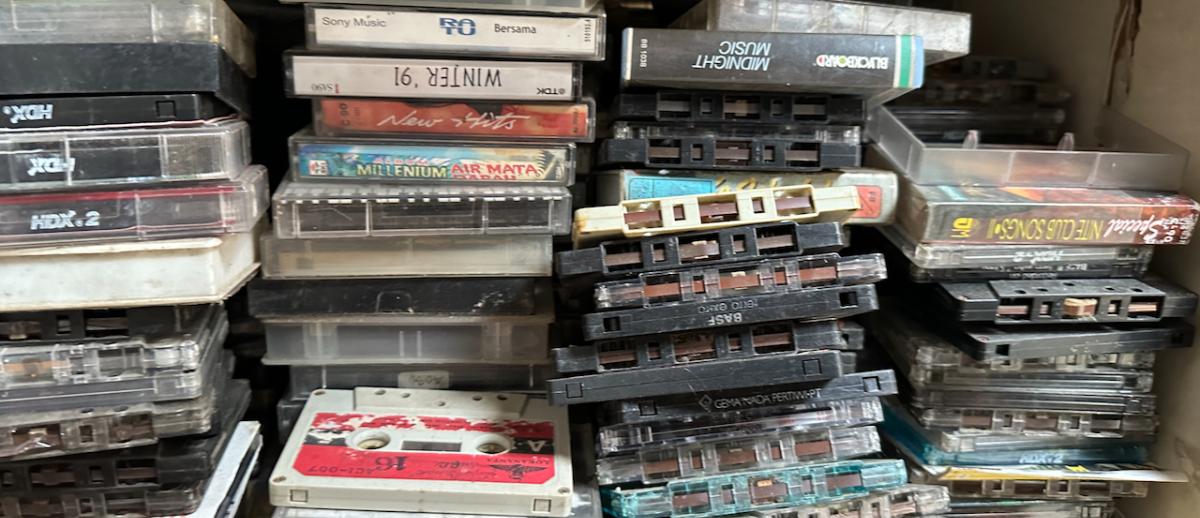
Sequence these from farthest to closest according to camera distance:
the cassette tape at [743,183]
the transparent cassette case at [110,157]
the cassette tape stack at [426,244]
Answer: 1. the cassette tape at [743,183]
2. the cassette tape stack at [426,244]
3. the transparent cassette case at [110,157]

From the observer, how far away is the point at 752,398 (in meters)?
0.93

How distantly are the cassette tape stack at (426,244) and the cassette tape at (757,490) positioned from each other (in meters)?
0.06

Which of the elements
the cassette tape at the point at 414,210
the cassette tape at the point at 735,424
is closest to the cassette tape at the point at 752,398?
the cassette tape at the point at 735,424

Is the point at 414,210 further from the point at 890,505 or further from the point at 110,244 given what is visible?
the point at 890,505

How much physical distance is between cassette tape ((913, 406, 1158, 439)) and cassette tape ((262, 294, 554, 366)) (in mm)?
500

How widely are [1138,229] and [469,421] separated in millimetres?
838

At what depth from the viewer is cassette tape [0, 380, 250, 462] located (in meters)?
0.81

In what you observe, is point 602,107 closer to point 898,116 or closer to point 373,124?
point 373,124

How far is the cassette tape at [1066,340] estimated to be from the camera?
948 mm

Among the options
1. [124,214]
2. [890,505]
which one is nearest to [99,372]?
[124,214]

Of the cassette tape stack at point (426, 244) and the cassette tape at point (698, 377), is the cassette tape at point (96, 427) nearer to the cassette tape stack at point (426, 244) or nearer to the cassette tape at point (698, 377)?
the cassette tape stack at point (426, 244)

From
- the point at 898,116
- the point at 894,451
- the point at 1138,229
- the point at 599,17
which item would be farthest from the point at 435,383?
the point at 1138,229

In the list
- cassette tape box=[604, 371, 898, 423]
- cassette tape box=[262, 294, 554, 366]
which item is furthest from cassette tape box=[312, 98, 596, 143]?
cassette tape box=[604, 371, 898, 423]

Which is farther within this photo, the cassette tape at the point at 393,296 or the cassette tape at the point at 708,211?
the cassette tape at the point at 393,296
